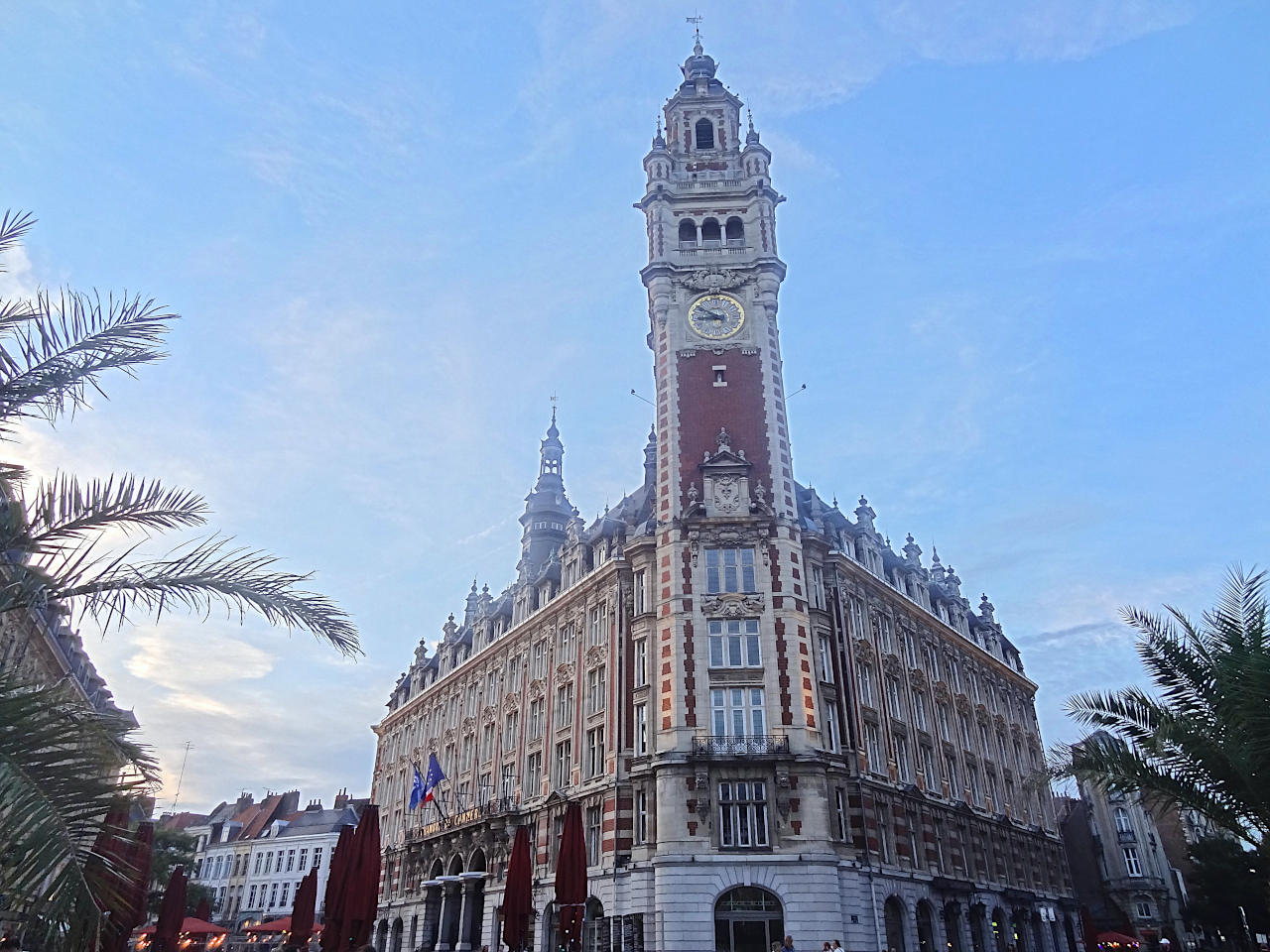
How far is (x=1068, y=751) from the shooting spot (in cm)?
2216

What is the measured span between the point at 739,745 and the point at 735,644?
465 cm

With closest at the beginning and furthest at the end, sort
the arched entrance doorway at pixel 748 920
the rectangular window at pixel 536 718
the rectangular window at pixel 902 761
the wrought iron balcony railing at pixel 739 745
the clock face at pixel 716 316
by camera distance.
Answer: the arched entrance doorway at pixel 748 920 → the wrought iron balcony railing at pixel 739 745 → the rectangular window at pixel 902 761 → the clock face at pixel 716 316 → the rectangular window at pixel 536 718

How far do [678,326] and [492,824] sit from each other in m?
29.6

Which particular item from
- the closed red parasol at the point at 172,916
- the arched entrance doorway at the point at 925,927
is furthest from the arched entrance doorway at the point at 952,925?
the closed red parasol at the point at 172,916

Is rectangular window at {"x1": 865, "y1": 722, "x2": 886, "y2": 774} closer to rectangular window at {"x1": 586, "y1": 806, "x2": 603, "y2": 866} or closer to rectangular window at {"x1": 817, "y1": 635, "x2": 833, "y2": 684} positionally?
rectangular window at {"x1": 817, "y1": 635, "x2": 833, "y2": 684}

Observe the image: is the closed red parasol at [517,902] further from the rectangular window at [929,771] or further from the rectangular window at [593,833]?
the rectangular window at [929,771]

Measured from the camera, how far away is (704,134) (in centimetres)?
6072

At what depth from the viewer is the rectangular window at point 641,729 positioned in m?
41.3

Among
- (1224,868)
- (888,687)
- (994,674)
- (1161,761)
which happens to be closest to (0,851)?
(1161,761)

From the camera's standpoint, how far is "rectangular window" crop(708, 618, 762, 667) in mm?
41656

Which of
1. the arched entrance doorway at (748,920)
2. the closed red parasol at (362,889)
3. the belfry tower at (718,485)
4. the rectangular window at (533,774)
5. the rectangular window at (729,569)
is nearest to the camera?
the closed red parasol at (362,889)

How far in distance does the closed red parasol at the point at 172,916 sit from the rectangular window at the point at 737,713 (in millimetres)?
20913

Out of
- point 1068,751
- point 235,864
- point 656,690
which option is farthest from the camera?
Answer: point 235,864

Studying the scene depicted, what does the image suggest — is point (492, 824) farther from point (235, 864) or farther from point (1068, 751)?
point (235, 864)
